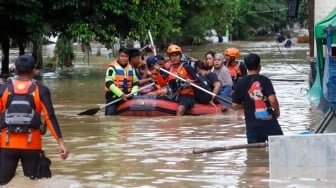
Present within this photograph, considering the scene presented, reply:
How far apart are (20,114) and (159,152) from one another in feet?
13.7

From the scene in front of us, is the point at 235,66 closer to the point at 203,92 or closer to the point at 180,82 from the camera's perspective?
the point at 203,92

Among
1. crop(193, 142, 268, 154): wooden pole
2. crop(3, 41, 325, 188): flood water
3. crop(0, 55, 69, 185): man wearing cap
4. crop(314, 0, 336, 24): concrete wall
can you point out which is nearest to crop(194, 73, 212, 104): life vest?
crop(3, 41, 325, 188): flood water

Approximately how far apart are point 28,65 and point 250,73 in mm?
3258

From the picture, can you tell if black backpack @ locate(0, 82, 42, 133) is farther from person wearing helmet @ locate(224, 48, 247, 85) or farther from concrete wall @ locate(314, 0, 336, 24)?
concrete wall @ locate(314, 0, 336, 24)

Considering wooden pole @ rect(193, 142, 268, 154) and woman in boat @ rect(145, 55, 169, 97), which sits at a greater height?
woman in boat @ rect(145, 55, 169, 97)

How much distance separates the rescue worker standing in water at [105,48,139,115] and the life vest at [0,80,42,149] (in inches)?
317

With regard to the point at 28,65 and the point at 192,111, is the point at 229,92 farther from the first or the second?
the point at 28,65

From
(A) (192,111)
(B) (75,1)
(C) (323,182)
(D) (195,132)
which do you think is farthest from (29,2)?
(C) (323,182)

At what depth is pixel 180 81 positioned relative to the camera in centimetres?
1577

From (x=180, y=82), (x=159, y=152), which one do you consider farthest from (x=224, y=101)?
(x=159, y=152)

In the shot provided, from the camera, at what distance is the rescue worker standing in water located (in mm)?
15656

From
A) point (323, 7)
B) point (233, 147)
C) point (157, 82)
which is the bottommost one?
point (233, 147)

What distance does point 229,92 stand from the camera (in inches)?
664

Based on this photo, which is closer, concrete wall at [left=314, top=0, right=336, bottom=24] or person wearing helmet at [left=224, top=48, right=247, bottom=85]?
person wearing helmet at [left=224, top=48, right=247, bottom=85]
